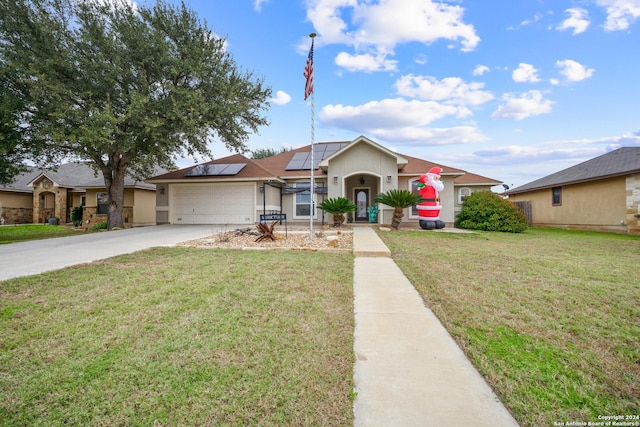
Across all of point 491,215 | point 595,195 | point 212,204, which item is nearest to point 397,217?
point 491,215

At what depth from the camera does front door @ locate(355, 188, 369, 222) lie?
1783cm

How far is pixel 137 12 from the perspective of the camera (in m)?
13.2

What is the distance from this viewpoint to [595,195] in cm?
1552

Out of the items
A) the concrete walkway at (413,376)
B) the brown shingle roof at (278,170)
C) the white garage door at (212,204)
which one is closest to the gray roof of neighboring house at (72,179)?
the white garage door at (212,204)

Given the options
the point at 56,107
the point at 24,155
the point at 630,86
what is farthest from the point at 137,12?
the point at 630,86

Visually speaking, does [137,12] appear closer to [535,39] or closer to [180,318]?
[180,318]

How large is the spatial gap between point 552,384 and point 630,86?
56.9ft

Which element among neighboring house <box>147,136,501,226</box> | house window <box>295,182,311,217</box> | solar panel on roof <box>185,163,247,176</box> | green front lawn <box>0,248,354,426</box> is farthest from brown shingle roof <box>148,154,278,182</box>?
green front lawn <box>0,248,354,426</box>

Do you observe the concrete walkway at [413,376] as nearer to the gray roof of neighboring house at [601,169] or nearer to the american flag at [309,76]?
the american flag at [309,76]

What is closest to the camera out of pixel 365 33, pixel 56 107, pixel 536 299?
pixel 536 299

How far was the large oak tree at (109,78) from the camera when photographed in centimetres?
1140

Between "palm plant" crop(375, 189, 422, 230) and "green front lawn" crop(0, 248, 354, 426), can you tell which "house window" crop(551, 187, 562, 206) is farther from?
"green front lawn" crop(0, 248, 354, 426)

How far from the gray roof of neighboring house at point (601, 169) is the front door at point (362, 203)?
11769 millimetres

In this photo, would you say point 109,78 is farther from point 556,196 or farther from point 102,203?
point 556,196
